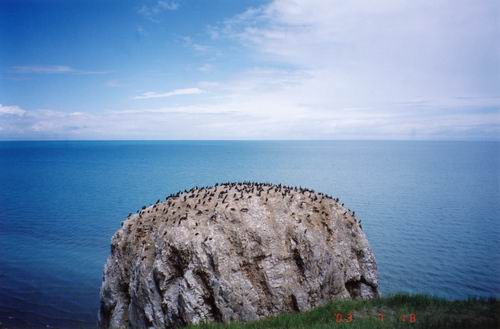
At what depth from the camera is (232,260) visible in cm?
1955

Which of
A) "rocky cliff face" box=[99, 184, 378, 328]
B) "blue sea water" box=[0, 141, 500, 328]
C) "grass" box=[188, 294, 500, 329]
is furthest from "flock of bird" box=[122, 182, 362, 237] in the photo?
"blue sea water" box=[0, 141, 500, 328]

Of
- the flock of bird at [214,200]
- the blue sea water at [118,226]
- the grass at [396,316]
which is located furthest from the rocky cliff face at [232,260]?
the blue sea water at [118,226]

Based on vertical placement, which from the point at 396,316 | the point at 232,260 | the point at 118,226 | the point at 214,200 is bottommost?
the point at 118,226

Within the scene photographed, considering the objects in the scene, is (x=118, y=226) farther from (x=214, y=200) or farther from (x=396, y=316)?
(x=396, y=316)

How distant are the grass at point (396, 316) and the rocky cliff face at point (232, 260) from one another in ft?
8.19

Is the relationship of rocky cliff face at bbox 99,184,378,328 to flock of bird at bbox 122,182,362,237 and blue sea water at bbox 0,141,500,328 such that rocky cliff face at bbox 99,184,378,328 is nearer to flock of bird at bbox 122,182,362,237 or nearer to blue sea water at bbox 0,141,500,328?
flock of bird at bbox 122,182,362,237

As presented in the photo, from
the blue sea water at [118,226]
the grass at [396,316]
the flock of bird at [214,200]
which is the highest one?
the flock of bird at [214,200]

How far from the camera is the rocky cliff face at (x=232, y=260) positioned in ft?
62.2

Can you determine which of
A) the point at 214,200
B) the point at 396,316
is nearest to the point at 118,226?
the point at 214,200

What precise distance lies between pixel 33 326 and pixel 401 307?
3795 cm

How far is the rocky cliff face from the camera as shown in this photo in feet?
62.2

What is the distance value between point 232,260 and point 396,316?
8.64 meters

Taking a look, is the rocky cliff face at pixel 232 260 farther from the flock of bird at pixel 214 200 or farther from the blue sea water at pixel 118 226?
the blue sea water at pixel 118 226

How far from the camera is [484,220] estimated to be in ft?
237
